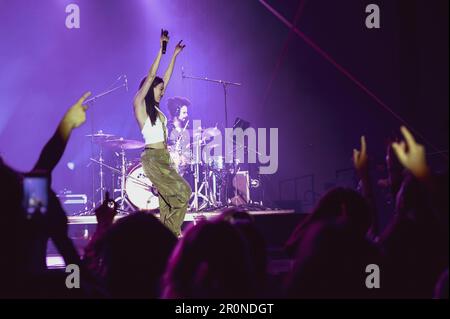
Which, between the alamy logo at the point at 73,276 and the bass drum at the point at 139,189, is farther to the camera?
the bass drum at the point at 139,189

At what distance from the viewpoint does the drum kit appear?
33.9ft

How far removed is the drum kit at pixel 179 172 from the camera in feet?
33.9

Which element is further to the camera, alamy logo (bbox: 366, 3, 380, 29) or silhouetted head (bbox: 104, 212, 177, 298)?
alamy logo (bbox: 366, 3, 380, 29)

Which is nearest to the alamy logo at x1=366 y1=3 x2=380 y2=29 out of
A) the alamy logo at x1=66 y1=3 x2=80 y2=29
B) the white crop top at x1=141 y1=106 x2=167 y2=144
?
the white crop top at x1=141 y1=106 x2=167 y2=144

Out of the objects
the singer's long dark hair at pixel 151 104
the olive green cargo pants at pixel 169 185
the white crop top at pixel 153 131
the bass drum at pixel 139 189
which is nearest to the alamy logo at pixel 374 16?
the singer's long dark hair at pixel 151 104

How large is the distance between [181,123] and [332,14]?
4.12 meters

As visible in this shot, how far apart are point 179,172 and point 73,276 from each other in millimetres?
7476

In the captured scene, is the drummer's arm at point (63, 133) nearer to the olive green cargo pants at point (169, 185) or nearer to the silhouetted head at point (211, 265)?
the silhouetted head at point (211, 265)

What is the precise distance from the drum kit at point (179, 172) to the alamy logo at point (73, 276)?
254 inches

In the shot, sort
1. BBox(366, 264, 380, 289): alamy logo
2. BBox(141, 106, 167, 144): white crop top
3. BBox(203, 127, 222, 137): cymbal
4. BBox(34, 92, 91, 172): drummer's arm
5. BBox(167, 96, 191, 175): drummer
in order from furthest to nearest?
1. BBox(203, 127, 222, 137): cymbal
2. BBox(167, 96, 191, 175): drummer
3. BBox(141, 106, 167, 144): white crop top
4. BBox(34, 92, 91, 172): drummer's arm
5. BBox(366, 264, 380, 289): alamy logo

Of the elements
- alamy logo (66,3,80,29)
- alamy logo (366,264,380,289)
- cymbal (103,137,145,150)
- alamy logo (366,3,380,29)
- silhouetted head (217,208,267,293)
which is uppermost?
alamy logo (66,3,80,29)

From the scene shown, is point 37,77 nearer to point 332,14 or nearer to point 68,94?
point 68,94

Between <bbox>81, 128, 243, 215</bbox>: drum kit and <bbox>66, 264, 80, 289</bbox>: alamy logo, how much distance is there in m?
6.45

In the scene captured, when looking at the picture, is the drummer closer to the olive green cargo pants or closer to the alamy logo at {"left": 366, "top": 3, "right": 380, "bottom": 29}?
the olive green cargo pants
